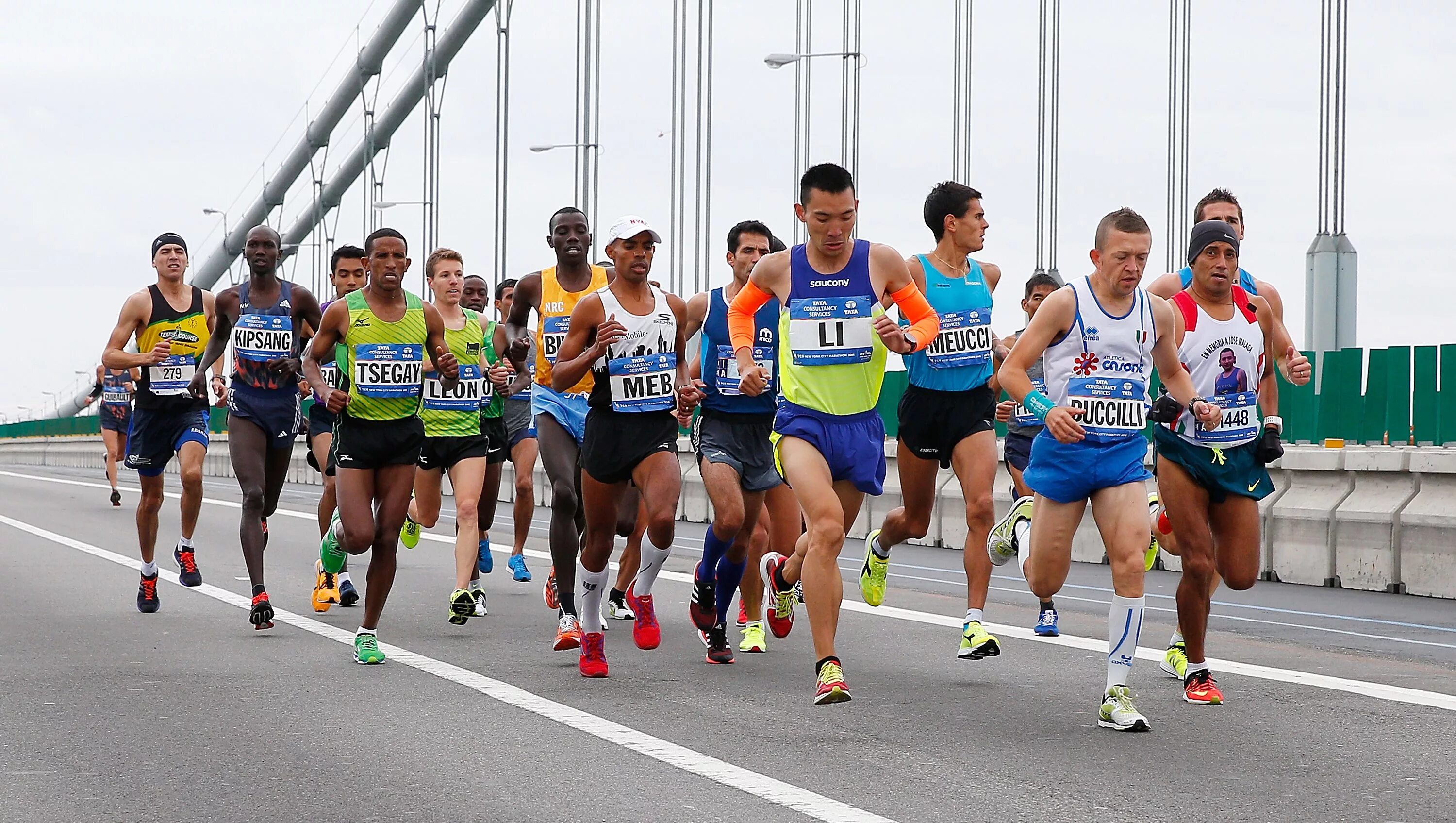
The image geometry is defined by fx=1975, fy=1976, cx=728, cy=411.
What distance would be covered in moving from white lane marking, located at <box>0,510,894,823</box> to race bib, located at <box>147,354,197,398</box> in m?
1.64

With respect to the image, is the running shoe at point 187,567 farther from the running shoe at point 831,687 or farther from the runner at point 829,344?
the running shoe at point 831,687

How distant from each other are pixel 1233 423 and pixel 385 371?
4099 mm

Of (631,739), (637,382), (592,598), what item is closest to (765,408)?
(637,382)

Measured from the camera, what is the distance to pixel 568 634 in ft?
30.6

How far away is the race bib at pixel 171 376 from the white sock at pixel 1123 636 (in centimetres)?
674

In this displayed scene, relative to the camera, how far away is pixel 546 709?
7.76 meters

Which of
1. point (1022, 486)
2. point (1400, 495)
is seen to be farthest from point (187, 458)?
point (1400, 495)

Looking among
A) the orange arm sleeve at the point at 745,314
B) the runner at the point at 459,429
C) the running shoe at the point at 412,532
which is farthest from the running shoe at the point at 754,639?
the running shoe at the point at 412,532

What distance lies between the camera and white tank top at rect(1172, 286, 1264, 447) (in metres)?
8.20

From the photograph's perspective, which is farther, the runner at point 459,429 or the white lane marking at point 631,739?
the runner at point 459,429

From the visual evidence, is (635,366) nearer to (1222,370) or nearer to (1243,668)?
(1222,370)

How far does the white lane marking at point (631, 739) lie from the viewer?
5734 mm

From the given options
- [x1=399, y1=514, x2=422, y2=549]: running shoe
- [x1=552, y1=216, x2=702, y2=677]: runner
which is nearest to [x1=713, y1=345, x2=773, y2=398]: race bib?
Answer: [x1=552, y1=216, x2=702, y2=677]: runner

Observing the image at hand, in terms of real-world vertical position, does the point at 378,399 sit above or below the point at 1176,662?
above
